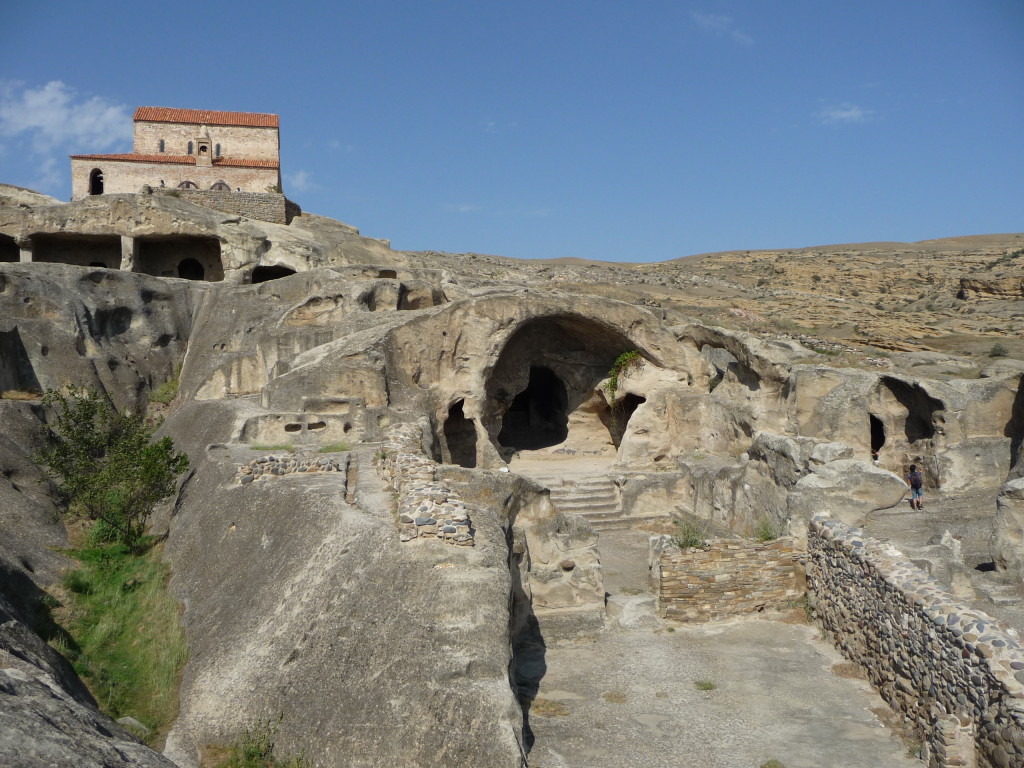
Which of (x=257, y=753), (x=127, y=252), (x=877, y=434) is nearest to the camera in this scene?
(x=257, y=753)

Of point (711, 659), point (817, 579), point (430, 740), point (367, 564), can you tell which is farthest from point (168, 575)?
point (817, 579)

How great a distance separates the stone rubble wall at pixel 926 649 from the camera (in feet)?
18.7

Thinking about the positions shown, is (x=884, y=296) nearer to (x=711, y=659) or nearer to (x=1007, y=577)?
(x=1007, y=577)

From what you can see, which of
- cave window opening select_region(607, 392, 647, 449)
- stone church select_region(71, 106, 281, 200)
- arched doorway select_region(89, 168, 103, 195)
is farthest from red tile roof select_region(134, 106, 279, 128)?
cave window opening select_region(607, 392, 647, 449)

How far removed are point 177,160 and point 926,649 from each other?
2874 cm

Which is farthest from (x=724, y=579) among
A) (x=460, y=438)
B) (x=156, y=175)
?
(x=156, y=175)

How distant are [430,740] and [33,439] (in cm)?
1215

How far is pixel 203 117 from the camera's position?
104 feet

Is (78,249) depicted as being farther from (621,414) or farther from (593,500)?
(593,500)

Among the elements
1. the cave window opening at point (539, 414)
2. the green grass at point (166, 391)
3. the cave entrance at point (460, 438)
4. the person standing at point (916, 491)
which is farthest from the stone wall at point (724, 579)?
the green grass at point (166, 391)

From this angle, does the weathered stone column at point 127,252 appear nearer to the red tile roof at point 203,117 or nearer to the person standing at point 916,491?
the red tile roof at point 203,117

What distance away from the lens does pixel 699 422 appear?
17922 mm

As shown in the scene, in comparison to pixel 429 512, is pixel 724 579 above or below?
below

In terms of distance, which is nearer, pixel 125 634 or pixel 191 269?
pixel 125 634
